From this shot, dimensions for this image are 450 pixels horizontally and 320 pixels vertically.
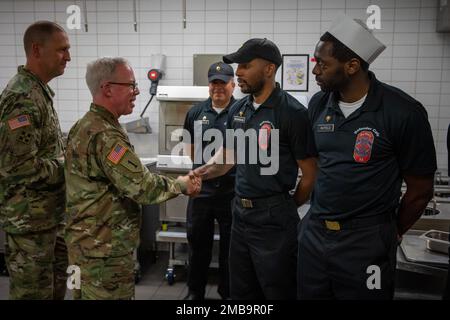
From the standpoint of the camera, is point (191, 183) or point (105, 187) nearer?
point (105, 187)

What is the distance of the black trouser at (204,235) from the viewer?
3029mm

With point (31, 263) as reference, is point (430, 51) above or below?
above

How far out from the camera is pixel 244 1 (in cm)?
415

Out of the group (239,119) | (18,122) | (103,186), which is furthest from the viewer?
(239,119)

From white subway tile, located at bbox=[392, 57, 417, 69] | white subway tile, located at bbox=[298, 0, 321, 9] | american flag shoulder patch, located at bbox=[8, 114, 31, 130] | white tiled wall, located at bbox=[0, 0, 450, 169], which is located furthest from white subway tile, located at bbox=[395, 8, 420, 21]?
american flag shoulder patch, located at bbox=[8, 114, 31, 130]

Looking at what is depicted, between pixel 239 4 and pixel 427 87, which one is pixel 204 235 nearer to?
pixel 239 4

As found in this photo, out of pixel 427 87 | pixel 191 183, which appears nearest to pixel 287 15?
pixel 427 87

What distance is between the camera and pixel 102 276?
1825mm

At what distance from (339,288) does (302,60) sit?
280 centimetres

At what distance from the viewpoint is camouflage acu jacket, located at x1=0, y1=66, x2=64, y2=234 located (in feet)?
6.50

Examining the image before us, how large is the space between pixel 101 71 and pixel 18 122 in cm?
50

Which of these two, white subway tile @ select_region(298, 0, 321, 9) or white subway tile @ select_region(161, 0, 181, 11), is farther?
white subway tile @ select_region(161, 0, 181, 11)

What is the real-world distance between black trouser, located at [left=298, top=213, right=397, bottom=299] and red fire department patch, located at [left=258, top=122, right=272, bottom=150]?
1.54ft

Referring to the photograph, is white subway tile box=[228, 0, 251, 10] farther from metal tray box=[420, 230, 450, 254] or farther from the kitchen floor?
metal tray box=[420, 230, 450, 254]
